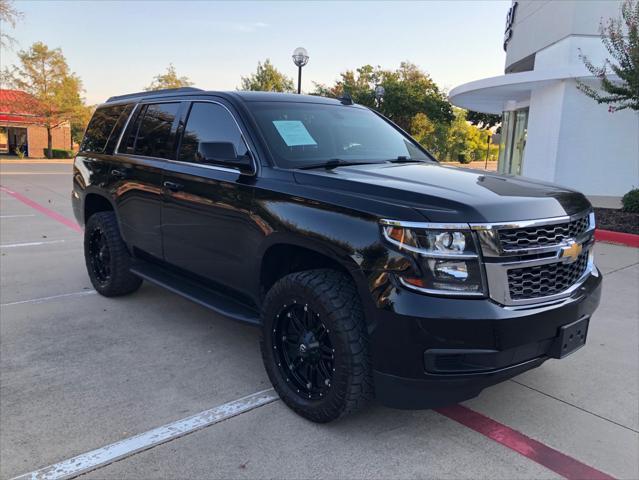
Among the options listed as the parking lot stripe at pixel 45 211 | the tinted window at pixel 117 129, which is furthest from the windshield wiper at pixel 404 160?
the parking lot stripe at pixel 45 211

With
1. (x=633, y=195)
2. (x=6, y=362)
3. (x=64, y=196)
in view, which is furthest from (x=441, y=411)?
(x=64, y=196)

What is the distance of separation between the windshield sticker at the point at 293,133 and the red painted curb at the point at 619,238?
271 inches

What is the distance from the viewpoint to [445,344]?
2406mm

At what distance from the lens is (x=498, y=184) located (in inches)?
121

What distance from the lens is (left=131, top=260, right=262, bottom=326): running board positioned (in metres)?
3.47

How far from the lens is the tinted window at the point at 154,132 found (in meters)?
4.21

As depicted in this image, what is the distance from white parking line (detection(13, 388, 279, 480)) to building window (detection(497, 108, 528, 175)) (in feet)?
55.7

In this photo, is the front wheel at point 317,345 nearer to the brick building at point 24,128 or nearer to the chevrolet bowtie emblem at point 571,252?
the chevrolet bowtie emblem at point 571,252

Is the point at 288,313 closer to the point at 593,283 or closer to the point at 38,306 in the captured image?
the point at 593,283

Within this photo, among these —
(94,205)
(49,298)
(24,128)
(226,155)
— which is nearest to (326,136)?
(226,155)

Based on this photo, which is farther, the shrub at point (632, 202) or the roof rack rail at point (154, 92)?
the shrub at point (632, 202)

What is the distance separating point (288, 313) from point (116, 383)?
4.42ft

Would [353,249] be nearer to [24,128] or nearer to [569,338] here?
[569,338]

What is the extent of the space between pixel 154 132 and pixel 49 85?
41.4m
